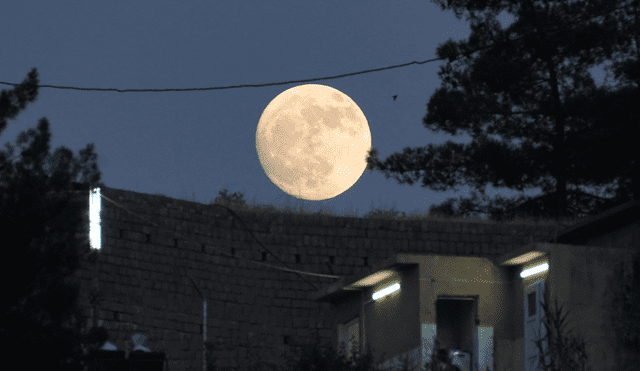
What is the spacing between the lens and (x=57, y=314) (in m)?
8.24

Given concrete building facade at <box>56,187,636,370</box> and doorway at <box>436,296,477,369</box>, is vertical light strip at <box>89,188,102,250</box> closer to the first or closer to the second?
concrete building facade at <box>56,187,636,370</box>

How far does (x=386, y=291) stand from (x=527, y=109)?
1036cm

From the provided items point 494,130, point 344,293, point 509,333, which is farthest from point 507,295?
point 494,130

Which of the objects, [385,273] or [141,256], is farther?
[141,256]

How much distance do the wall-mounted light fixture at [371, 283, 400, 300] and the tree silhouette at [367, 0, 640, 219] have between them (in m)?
8.11

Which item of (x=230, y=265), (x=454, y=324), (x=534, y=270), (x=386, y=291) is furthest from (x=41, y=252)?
(x=230, y=265)

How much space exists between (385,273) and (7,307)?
595 cm

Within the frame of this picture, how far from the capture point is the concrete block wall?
52.2 ft

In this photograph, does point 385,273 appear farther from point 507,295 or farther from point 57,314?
point 57,314

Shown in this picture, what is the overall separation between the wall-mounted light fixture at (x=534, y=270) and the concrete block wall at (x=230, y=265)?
5580 millimetres

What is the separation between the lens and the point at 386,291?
13.0 metres

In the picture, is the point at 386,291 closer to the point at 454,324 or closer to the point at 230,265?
the point at 454,324

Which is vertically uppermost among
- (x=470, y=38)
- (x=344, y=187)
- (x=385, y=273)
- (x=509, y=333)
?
(x=470, y=38)

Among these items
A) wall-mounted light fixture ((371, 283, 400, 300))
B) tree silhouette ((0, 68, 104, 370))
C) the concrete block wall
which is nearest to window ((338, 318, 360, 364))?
wall-mounted light fixture ((371, 283, 400, 300))
